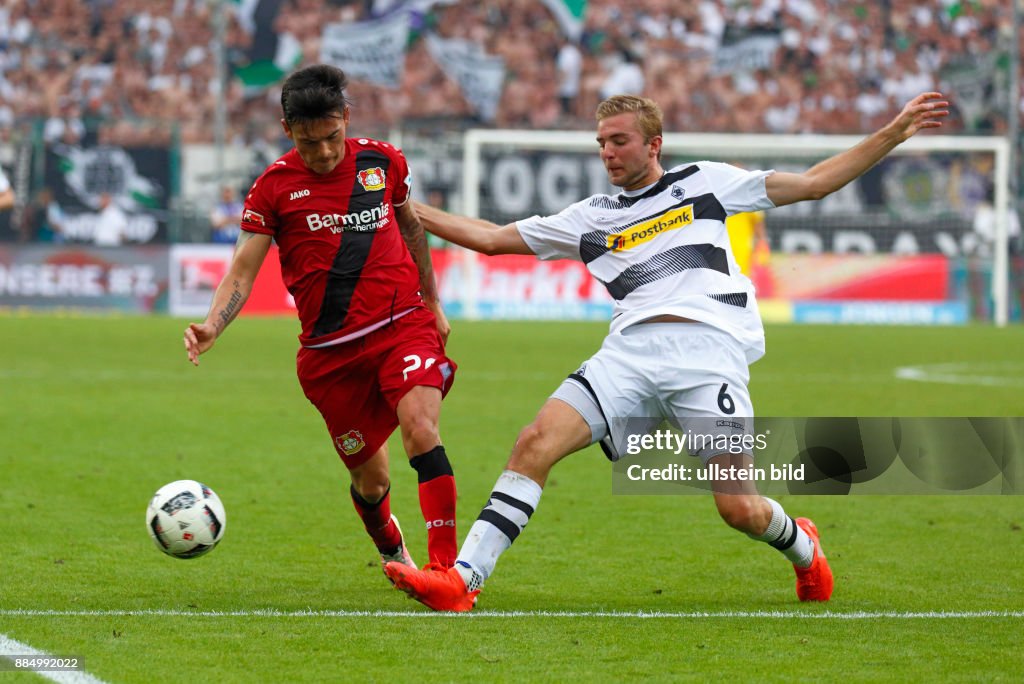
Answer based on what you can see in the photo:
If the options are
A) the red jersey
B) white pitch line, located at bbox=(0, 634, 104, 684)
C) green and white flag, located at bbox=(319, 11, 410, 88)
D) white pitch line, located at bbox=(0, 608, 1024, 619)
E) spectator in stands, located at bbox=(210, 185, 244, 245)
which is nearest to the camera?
white pitch line, located at bbox=(0, 634, 104, 684)

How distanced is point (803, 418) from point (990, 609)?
6435mm

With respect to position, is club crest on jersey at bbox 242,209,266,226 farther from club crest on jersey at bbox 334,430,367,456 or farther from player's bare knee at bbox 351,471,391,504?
player's bare knee at bbox 351,471,391,504

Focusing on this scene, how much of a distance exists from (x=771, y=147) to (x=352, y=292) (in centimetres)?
2057

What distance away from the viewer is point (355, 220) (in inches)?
252

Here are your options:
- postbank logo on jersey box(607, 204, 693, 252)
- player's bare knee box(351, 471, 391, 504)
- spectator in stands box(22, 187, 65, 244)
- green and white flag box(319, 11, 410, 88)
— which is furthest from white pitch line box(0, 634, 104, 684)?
green and white flag box(319, 11, 410, 88)

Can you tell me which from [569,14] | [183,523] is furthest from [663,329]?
[569,14]

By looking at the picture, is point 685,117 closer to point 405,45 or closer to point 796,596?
point 405,45

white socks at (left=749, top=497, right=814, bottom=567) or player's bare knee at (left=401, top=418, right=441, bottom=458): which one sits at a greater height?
player's bare knee at (left=401, top=418, right=441, bottom=458)

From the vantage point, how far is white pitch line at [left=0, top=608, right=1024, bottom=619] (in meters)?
5.81

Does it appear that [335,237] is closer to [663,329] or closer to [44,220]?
[663,329]

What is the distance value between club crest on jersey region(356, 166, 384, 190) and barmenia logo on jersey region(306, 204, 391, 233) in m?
0.09

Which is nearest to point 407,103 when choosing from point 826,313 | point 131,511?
point 826,313

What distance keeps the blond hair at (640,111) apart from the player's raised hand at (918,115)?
944mm

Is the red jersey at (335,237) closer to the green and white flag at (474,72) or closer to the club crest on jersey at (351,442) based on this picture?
the club crest on jersey at (351,442)
